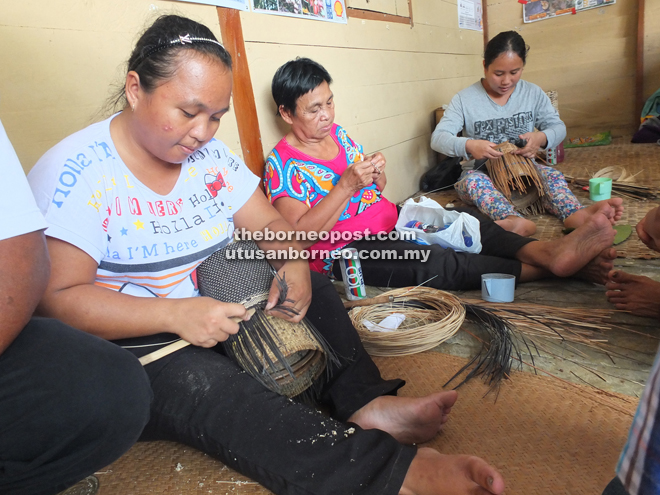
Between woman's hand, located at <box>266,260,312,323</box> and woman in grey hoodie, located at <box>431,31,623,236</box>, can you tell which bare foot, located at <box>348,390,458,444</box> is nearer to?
woman's hand, located at <box>266,260,312,323</box>

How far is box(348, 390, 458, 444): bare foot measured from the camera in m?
1.13

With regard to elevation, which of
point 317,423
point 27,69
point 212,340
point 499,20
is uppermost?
point 499,20

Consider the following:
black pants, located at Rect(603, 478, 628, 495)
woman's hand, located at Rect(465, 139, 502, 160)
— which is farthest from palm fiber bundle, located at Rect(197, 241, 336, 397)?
woman's hand, located at Rect(465, 139, 502, 160)

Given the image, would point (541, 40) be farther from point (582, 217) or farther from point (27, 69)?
point (27, 69)

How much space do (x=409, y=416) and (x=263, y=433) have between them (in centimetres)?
38

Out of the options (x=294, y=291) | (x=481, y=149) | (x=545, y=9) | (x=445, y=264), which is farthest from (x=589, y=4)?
(x=294, y=291)

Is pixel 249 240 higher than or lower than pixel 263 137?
lower

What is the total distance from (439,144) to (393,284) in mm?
1216

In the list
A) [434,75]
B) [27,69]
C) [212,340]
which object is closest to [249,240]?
[212,340]

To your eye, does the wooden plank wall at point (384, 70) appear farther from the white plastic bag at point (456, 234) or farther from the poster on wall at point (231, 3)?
the white plastic bag at point (456, 234)

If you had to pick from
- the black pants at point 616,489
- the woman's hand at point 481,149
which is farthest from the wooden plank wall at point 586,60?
the black pants at point 616,489

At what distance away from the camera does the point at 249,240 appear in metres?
1.40

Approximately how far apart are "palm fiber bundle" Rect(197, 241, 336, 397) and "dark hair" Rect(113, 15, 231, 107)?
0.47 meters

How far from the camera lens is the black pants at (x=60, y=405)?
0.74m
